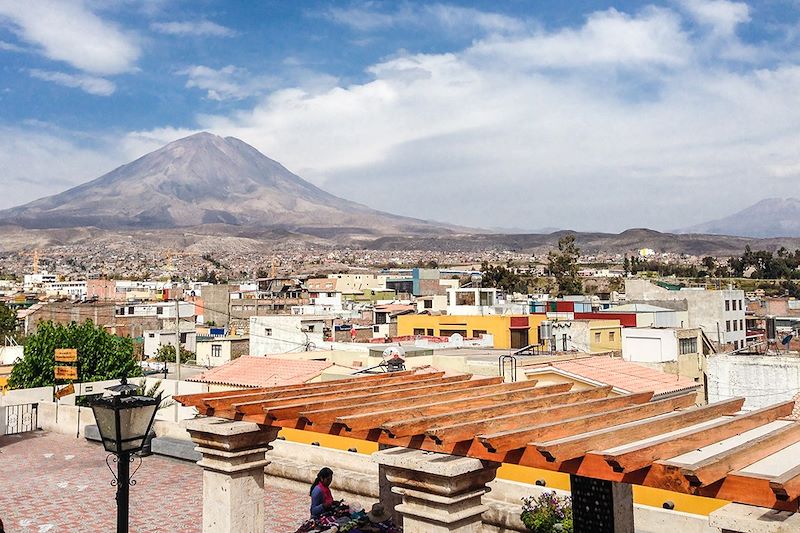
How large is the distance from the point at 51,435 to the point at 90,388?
6511mm

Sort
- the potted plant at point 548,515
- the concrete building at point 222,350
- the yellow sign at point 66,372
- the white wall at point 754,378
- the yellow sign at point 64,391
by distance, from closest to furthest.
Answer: the potted plant at point 548,515
the white wall at point 754,378
the yellow sign at point 64,391
the yellow sign at point 66,372
the concrete building at point 222,350

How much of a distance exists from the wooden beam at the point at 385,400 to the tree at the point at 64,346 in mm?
23916

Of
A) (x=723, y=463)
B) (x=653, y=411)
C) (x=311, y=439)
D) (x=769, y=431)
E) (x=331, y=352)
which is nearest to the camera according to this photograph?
(x=723, y=463)

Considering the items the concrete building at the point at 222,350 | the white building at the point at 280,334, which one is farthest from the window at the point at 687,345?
the concrete building at the point at 222,350

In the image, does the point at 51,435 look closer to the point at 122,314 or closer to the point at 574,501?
the point at 574,501

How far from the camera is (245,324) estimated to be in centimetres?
6362

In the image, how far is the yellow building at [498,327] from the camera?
Result: 125 feet

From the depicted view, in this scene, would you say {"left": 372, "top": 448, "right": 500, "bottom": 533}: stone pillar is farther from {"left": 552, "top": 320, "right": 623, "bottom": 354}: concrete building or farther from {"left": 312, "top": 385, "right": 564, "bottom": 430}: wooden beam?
{"left": 552, "top": 320, "right": 623, "bottom": 354}: concrete building

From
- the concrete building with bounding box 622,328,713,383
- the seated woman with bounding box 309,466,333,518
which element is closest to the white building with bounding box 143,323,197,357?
the concrete building with bounding box 622,328,713,383

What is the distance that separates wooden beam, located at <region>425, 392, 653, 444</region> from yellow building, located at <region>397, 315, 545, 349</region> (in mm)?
32064

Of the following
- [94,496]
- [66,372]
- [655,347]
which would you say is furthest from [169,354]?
[94,496]

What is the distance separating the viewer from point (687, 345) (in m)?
28.1

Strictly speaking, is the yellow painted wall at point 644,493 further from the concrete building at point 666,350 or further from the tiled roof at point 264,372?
the concrete building at point 666,350

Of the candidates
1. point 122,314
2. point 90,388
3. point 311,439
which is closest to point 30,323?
point 122,314
